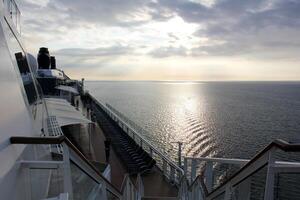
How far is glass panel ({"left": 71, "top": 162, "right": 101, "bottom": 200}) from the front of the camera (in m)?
2.83

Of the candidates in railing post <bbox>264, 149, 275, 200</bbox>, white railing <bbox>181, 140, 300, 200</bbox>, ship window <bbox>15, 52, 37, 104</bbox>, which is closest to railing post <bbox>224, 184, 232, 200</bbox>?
white railing <bbox>181, 140, 300, 200</bbox>

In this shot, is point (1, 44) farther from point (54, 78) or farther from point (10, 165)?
point (54, 78)

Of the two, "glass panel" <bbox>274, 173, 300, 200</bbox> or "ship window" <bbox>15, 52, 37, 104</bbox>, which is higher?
"ship window" <bbox>15, 52, 37, 104</bbox>

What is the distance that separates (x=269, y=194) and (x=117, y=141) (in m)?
16.3

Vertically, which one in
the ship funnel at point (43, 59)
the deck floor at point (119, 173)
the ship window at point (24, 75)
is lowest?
the deck floor at point (119, 173)

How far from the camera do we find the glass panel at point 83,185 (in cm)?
283

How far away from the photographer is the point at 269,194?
7.64 feet

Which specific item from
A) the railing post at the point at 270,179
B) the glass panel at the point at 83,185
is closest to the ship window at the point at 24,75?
the glass panel at the point at 83,185

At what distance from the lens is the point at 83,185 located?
333 centimetres

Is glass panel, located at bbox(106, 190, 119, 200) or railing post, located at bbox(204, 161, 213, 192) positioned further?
railing post, located at bbox(204, 161, 213, 192)

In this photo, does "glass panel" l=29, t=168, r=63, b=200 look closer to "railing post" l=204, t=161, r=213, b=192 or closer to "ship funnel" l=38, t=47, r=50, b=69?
"railing post" l=204, t=161, r=213, b=192

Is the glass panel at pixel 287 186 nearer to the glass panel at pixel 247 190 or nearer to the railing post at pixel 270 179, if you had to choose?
the railing post at pixel 270 179

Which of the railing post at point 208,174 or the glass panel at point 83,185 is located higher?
the glass panel at point 83,185

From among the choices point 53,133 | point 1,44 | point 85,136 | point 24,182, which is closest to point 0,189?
point 24,182
